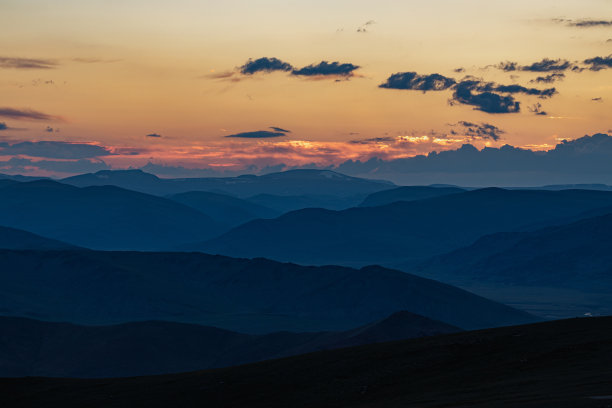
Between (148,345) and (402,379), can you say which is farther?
(148,345)

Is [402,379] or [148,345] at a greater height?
[402,379]

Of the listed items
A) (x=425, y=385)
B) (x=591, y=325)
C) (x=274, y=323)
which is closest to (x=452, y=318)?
(x=274, y=323)

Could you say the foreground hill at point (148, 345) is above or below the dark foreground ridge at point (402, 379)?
below

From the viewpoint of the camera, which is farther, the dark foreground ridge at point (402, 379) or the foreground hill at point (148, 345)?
the foreground hill at point (148, 345)

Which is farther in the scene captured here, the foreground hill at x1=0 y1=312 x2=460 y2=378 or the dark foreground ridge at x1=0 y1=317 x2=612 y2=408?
the foreground hill at x1=0 y1=312 x2=460 y2=378
